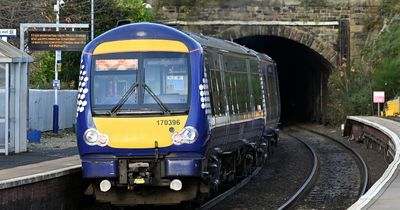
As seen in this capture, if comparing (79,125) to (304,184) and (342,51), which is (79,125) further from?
(342,51)

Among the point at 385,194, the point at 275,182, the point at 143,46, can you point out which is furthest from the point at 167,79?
the point at 275,182

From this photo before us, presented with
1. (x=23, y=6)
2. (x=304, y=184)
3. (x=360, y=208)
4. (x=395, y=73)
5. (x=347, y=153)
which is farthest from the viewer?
(x=395, y=73)

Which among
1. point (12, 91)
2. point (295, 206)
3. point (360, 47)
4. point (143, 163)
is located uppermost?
point (360, 47)

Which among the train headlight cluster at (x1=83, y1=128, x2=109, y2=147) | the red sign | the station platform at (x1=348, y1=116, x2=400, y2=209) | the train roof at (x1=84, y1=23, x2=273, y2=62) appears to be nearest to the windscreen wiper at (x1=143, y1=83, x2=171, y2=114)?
the train roof at (x1=84, y1=23, x2=273, y2=62)

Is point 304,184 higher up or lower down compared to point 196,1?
lower down

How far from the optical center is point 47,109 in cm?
2800

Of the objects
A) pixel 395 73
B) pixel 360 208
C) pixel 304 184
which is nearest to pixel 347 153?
pixel 304 184

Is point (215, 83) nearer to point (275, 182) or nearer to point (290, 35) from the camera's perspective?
point (275, 182)

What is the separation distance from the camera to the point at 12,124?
18.2m

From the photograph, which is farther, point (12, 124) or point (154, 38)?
point (12, 124)

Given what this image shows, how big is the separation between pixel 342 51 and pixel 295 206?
82.0 ft

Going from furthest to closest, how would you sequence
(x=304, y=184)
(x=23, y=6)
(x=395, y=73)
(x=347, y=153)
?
(x=395, y=73) < (x=23, y=6) < (x=347, y=153) < (x=304, y=184)

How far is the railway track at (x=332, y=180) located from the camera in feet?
49.3

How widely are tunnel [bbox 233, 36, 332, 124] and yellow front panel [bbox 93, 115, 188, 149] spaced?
90.4ft
